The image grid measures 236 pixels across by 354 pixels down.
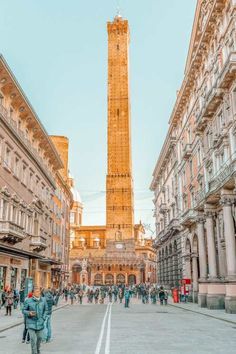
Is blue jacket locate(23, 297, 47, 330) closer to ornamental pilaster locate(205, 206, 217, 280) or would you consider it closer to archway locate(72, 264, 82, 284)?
ornamental pilaster locate(205, 206, 217, 280)

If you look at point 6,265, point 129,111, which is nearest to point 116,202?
point 129,111

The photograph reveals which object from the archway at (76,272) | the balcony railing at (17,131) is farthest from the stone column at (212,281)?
the archway at (76,272)

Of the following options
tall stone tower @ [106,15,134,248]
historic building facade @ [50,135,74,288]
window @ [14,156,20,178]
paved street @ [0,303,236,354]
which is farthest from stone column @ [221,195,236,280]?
tall stone tower @ [106,15,134,248]

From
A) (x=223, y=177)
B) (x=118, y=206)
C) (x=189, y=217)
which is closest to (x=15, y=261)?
(x=189, y=217)

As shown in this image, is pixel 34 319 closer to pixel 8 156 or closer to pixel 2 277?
pixel 2 277

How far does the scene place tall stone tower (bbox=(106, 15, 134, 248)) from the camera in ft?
361

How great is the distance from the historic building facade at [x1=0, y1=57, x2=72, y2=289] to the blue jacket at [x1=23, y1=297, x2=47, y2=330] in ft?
61.3

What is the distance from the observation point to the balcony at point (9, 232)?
93.7 ft

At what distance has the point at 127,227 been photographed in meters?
110

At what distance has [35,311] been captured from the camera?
9.83 metres

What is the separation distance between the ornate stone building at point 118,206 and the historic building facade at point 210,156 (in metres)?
65.0

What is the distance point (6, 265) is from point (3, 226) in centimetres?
437

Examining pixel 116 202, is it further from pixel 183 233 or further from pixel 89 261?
pixel 183 233

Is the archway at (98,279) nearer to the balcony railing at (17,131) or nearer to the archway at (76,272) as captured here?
the archway at (76,272)
